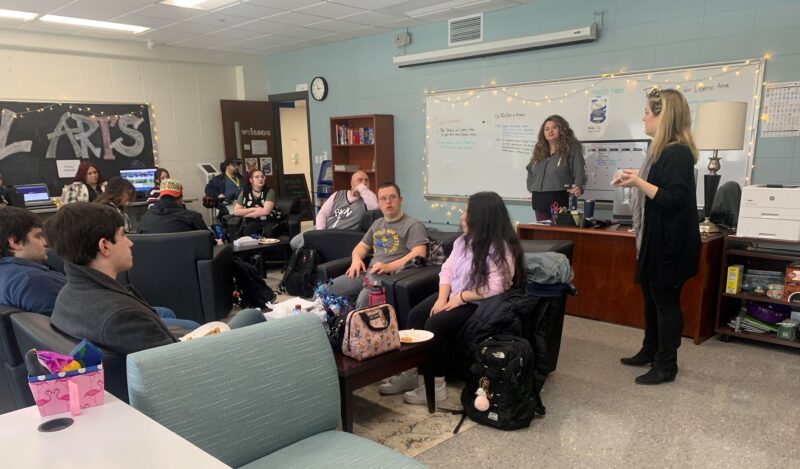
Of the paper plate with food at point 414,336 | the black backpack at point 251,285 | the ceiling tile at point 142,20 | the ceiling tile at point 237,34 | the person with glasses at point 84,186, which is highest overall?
the ceiling tile at point 142,20

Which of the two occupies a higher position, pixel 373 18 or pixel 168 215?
pixel 373 18

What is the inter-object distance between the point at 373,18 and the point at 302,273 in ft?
8.97

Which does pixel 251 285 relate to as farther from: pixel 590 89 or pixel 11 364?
pixel 590 89

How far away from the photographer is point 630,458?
87.9 inches

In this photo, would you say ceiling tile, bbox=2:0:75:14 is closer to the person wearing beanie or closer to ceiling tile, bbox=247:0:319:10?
ceiling tile, bbox=247:0:319:10

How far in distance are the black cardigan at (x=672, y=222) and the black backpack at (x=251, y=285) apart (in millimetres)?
2842

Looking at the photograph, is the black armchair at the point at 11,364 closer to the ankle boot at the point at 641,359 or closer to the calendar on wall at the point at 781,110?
the ankle boot at the point at 641,359

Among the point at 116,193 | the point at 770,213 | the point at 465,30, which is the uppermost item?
the point at 465,30

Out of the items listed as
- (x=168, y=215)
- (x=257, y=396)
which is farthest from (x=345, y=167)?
(x=257, y=396)

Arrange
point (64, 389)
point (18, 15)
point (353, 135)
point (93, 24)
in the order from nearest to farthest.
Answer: point (64, 389) < point (18, 15) < point (93, 24) < point (353, 135)

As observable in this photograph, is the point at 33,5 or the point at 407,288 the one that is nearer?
the point at 407,288

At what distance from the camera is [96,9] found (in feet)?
16.3

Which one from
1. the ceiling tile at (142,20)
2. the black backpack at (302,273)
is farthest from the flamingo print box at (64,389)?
the ceiling tile at (142,20)

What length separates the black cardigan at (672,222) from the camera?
2.65 m
